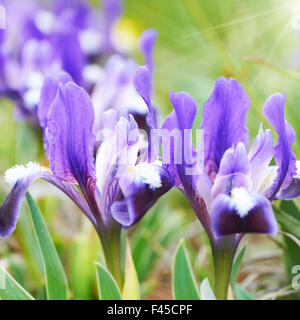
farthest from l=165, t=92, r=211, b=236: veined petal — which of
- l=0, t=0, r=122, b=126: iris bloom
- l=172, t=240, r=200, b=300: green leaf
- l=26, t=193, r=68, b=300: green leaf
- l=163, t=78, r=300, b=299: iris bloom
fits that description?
l=0, t=0, r=122, b=126: iris bloom

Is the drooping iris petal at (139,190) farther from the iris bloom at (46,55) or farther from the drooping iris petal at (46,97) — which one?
the iris bloom at (46,55)

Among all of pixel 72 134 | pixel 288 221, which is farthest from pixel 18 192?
pixel 288 221

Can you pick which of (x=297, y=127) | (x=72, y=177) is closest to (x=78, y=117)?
(x=72, y=177)

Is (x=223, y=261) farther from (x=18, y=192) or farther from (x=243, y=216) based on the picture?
(x=18, y=192)

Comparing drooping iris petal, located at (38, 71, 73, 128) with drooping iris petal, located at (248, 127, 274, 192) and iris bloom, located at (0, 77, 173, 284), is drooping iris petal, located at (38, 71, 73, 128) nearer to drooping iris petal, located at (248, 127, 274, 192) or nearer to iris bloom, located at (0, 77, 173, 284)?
iris bloom, located at (0, 77, 173, 284)

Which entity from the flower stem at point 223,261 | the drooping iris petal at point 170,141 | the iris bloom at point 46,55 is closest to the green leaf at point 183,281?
the flower stem at point 223,261
